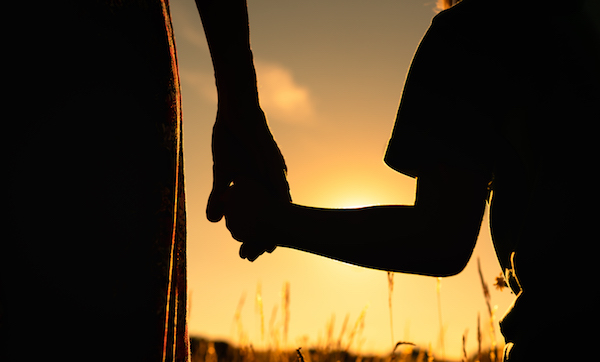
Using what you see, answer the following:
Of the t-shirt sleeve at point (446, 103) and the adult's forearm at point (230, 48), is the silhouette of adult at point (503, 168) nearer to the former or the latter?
the t-shirt sleeve at point (446, 103)

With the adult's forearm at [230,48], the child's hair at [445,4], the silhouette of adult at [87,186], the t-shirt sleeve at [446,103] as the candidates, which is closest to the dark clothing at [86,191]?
the silhouette of adult at [87,186]

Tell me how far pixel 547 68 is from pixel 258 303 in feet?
5.91

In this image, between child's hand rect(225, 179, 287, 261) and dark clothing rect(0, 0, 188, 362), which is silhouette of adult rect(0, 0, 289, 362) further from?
child's hand rect(225, 179, 287, 261)

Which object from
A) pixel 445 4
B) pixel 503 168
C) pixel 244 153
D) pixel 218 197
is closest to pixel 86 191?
pixel 218 197

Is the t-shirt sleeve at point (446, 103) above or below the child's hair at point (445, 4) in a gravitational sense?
below

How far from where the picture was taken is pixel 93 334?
2.23 feet

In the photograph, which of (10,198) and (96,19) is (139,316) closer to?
(10,198)

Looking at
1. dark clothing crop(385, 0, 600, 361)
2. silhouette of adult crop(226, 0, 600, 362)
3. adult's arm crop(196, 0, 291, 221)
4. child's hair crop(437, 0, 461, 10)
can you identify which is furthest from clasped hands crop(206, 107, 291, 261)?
child's hair crop(437, 0, 461, 10)

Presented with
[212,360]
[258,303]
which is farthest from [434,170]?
[212,360]

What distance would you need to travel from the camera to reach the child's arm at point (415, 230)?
964 millimetres

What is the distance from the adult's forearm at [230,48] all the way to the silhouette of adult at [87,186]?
1.31 feet

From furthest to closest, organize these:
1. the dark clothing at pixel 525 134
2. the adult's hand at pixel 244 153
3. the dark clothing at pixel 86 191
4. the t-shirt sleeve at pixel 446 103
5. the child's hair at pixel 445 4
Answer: the child's hair at pixel 445 4, the adult's hand at pixel 244 153, the t-shirt sleeve at pixel 446 103, the dark clothing at pixel 525 134, the dark clothing at pixel 86 191

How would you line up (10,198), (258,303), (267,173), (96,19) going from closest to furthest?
1. (10,198)
2. (96,19)
3. (267,173)
4. (258,303)

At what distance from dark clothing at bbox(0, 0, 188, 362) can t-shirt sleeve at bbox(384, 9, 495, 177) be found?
562mm
